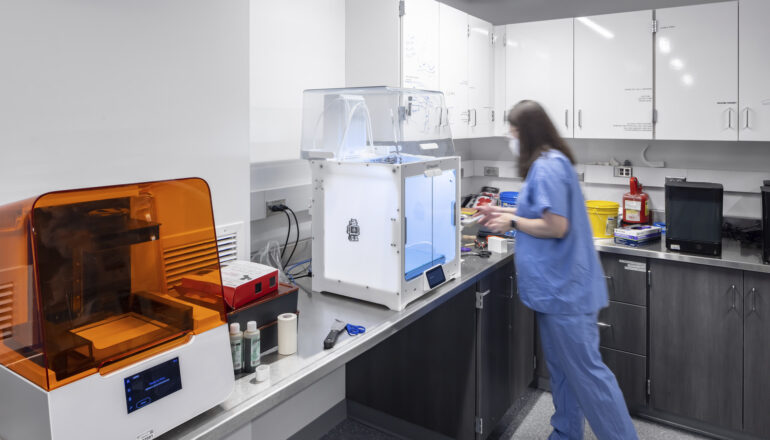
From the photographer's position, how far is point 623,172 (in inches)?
135

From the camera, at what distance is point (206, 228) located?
1.33 m

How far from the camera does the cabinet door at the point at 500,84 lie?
3.50m

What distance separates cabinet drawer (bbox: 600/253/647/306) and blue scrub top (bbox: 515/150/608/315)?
2.50 ft

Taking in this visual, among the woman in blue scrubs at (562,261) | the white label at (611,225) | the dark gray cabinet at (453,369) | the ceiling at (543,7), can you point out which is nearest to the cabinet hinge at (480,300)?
the dark gray cabinet at (453,369)

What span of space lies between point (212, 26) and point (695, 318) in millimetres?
2654

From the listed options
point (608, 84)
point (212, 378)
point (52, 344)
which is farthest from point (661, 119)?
point (52, 344)

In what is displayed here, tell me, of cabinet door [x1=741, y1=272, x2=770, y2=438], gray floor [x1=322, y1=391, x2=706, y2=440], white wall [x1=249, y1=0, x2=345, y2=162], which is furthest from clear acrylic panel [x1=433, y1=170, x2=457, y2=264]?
cabinet door [x1=741, y1=272, x2=770, y2=438]

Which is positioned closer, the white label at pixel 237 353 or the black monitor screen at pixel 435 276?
the white label at pixel 237 353

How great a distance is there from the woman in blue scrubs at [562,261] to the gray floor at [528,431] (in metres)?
0.60

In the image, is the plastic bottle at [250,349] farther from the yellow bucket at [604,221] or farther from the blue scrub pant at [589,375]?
the yellow bucket at [604,221]

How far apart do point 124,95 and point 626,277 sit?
2.61m

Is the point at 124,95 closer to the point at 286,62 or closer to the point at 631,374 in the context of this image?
the point at 286,62

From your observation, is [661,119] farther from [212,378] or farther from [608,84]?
[212,378]

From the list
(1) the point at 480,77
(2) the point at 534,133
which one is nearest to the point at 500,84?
(1) the point at 480,77
